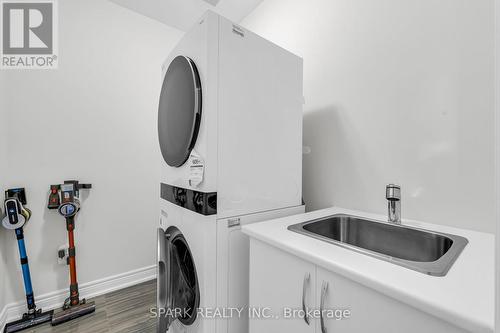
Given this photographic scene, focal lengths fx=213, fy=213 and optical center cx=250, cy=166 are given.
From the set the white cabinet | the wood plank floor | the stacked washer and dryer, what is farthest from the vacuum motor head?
the white cabinet

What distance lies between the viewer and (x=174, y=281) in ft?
4.31

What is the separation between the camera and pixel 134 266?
2.35 meters

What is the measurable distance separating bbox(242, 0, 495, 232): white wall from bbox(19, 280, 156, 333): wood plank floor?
1.70 meters

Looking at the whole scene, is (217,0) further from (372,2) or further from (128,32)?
(372,2)

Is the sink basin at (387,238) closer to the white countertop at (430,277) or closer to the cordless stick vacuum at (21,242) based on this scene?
the white countertop at (430,277)

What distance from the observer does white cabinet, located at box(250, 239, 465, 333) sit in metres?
0.56

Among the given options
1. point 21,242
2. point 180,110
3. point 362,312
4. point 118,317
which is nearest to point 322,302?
point 362,312

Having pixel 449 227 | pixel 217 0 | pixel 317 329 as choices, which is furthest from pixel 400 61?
pixel 217 0

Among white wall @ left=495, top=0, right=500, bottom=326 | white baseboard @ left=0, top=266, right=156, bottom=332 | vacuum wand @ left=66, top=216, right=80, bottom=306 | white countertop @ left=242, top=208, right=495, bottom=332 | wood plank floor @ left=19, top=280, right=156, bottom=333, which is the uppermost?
white wall @ left=495, top=0, right=500, bottom=326

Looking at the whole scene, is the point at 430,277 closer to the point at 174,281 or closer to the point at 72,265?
the point at 174,281

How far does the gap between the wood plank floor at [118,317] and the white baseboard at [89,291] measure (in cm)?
8

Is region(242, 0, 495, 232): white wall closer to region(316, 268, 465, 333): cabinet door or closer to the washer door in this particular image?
region(316, 268, 465, 333): cabinet door

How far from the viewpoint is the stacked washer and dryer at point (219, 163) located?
106 centimetres

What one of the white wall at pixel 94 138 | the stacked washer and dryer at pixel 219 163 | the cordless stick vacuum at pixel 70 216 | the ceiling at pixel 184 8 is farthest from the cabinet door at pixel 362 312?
the ceiling at pixel 184 8
